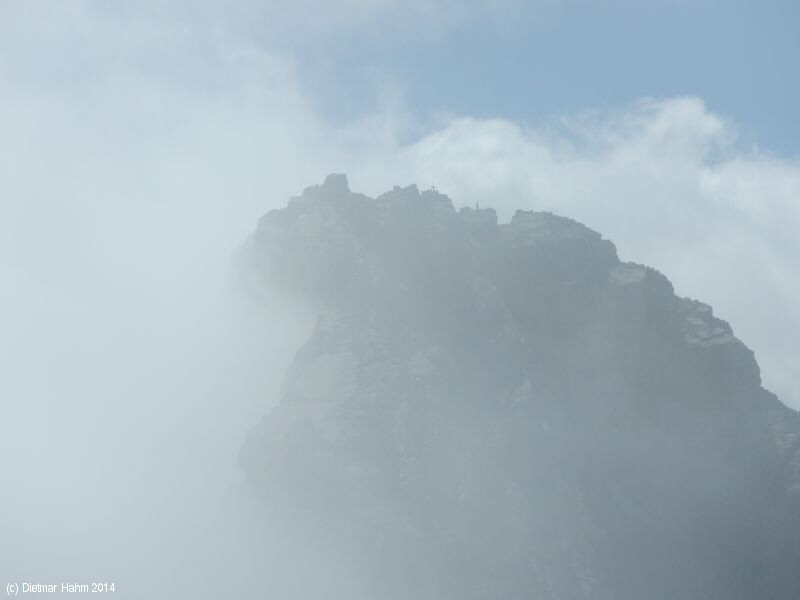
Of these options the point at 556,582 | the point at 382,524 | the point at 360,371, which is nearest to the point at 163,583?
the point at 382,524

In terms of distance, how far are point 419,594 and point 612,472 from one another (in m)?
45.7

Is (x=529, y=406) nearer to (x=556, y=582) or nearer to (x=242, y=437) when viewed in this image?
(x=556, y=582)

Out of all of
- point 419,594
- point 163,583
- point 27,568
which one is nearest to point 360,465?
point 419,594

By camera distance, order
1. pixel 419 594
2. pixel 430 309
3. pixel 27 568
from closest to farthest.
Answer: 1. pixel 27 568
2. pixel 419 594
3. pixel 430 309

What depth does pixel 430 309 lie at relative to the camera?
196m

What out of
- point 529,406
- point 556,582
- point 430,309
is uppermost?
point 430,309

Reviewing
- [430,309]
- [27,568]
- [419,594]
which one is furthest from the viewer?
[430,309]

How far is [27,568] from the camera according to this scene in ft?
492

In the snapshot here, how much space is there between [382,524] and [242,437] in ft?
107

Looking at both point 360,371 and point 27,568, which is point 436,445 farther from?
point 27,568

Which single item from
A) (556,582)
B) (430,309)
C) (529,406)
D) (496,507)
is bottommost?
(556,582)

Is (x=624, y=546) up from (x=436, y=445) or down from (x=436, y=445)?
down

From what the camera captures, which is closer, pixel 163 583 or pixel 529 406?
pixel 163 583

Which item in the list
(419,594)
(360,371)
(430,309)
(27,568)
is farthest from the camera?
(430,309)
